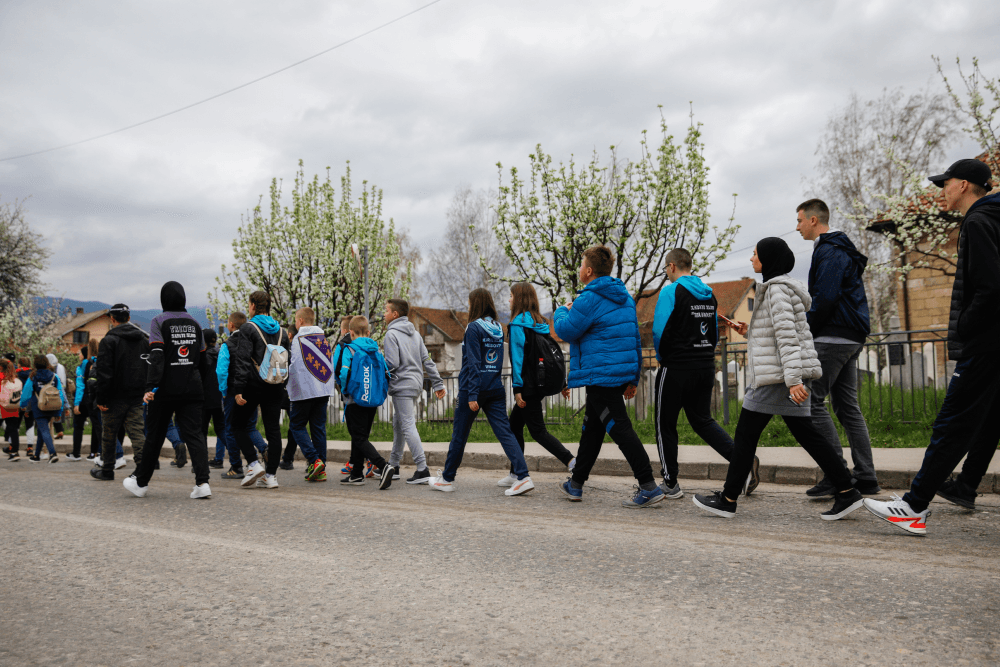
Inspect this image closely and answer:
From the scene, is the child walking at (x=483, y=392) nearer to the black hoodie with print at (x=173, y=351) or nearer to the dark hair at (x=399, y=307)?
the dark hair at (x=399, y=307)

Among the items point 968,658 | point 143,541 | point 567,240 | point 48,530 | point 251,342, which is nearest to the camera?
point 968,658

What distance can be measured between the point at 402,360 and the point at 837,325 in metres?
4.30

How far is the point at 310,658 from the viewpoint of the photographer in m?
2.85

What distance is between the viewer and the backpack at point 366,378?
7.84 meters

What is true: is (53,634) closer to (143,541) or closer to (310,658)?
(310,658)

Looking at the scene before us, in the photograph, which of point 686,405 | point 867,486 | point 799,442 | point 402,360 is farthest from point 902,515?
point 402,360

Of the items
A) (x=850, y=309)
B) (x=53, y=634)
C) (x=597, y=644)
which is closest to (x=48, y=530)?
(x=53, y=634)

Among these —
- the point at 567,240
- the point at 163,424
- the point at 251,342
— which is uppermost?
the point at 567,240

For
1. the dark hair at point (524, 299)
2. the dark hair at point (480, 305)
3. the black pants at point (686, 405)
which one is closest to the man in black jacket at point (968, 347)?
Answer: the black pants at point (686, 405)

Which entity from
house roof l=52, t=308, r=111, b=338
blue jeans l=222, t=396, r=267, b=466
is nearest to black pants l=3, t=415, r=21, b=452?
blue jeans l=222, t=396, r=267, b=466

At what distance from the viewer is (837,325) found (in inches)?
226

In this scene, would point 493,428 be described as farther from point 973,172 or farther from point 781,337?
point 973,172

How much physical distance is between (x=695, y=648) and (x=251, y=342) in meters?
6.06

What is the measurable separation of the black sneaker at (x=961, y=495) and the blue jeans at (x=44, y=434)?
12517mm
